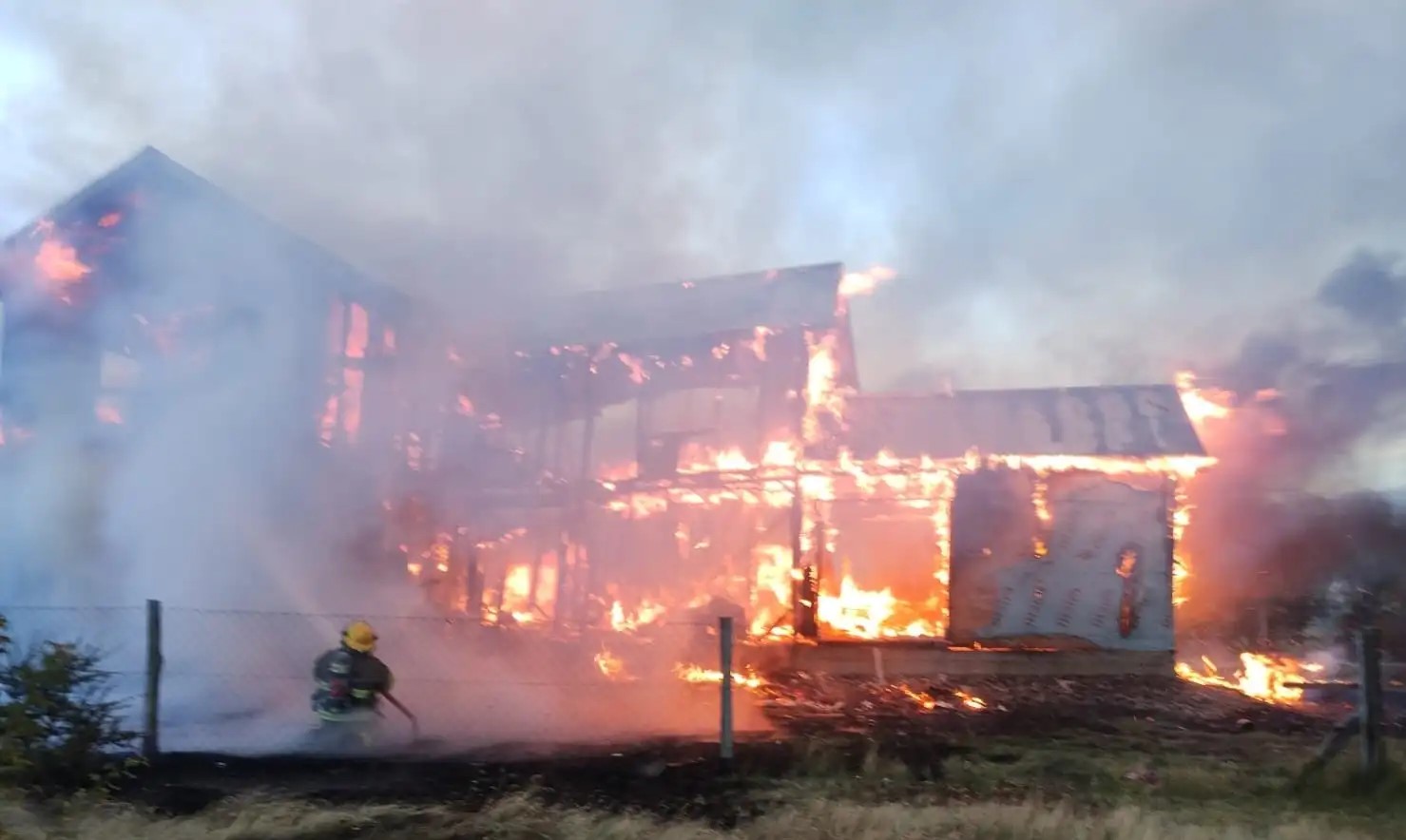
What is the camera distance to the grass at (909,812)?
4.57 m

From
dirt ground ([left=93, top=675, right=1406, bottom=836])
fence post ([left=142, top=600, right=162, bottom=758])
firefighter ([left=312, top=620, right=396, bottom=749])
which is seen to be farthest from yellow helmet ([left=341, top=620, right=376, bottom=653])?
fence post ([left=142, top=600, right=162, bottom=758])

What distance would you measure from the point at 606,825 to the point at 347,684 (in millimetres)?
2730

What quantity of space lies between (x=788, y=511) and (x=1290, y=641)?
6877mm

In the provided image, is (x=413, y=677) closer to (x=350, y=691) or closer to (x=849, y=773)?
(x=350, y=691)

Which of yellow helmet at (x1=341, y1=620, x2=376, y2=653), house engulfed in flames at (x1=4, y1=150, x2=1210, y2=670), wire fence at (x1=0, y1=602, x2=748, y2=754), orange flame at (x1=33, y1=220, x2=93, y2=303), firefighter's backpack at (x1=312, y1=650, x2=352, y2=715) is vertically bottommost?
wire fence at (x1=0, y1=602, x2=748, y2=754)

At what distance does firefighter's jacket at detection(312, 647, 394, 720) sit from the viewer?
6598 millimetres

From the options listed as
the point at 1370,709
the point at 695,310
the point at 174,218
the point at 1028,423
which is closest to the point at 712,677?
the point at 1028,423

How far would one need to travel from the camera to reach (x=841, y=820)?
474cm

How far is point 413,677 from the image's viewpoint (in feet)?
30.2

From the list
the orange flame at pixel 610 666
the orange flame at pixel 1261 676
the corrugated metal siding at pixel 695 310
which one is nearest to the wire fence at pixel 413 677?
the orange flame at pixel 610 666

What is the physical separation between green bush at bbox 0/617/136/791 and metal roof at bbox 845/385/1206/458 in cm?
948

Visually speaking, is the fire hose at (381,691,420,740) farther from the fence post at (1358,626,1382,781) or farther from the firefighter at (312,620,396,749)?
the fence post at (1358,626,1382,781)

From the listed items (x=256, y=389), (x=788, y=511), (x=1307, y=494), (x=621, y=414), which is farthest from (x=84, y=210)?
(x=1307, y=494)

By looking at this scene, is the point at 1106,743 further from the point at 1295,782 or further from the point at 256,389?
the point at 256,389
